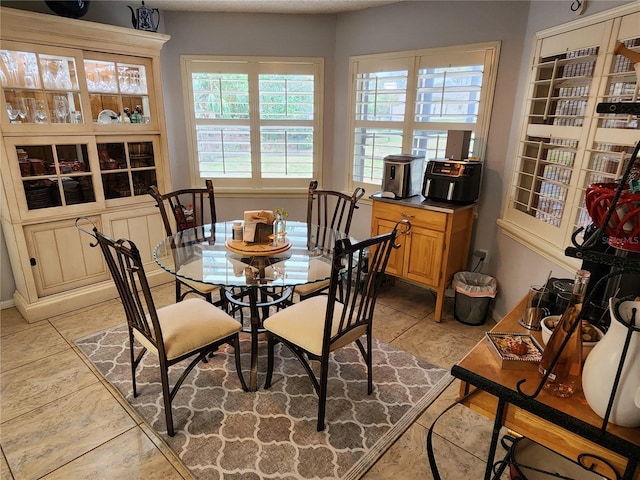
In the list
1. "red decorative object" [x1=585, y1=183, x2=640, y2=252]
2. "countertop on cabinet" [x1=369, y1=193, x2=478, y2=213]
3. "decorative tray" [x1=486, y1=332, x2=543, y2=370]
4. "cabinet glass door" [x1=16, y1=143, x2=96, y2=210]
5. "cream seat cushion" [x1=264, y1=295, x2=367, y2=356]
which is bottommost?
"cream seat cushion" [x1=264, y1=295, x2=367, y2=356]

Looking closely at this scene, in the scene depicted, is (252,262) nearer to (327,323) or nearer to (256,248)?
(256,248)

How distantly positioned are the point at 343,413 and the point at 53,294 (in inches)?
102

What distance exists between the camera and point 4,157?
106 inches

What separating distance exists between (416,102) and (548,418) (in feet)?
9.79

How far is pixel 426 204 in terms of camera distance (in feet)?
9.86

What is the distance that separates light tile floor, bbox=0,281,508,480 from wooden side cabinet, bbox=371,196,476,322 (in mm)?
476

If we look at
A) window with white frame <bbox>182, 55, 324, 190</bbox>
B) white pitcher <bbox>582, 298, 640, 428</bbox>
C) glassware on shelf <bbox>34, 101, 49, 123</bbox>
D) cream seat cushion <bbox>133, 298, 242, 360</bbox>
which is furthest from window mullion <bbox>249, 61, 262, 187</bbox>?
white pitcher <bbox>582, 298, 640, 428</bbox>

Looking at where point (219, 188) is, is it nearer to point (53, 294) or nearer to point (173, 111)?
point (173, 111)

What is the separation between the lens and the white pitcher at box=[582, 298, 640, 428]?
0.81 meters

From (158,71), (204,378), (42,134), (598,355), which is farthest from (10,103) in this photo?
(598,355)

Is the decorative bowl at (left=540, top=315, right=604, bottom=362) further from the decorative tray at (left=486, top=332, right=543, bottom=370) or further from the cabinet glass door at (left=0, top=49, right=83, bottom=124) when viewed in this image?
the cabinet glass door at (left=0, top=49, right=83, bottom=124)

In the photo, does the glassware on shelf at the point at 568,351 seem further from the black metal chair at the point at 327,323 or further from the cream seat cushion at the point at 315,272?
the cream seat cushion at the point at 315,272

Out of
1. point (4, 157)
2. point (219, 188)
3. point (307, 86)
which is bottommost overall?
point (219, 188)

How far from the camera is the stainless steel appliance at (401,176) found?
10.4ft
